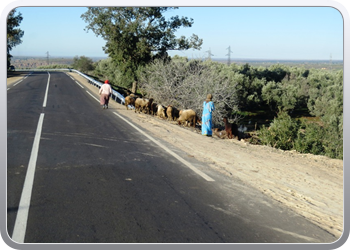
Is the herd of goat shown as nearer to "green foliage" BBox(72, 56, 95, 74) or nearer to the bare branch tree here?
the bare branch tree

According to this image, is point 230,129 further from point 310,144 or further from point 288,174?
point 288,174

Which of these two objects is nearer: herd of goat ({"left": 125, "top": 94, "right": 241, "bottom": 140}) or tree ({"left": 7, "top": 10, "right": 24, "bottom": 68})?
tree ({"left": 7, "top": 10, "right": 24, "bottom": 68})

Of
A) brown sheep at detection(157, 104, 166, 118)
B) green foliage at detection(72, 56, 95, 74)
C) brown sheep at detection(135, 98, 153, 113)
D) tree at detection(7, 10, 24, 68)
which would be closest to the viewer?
tree at detection(7, 10, 24, 68)

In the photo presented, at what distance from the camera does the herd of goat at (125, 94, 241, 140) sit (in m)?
16.0

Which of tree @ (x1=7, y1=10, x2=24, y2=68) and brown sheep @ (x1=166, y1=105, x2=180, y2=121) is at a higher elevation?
tree @ (x1=7, y1=10, x2=24, y2=68)

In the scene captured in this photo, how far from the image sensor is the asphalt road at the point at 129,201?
4.64 metres

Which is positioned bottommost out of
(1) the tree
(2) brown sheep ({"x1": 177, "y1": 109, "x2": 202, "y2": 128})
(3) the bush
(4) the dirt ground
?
(3) the bush

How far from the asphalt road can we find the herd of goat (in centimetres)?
618

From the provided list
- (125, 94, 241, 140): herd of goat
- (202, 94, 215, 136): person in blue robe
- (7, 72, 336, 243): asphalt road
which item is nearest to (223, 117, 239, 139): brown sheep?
(125, 94, 241, 140): herd of goat

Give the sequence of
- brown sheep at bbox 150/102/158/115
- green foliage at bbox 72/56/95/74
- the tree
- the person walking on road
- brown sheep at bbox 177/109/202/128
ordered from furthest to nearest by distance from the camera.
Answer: green foliage at bbox 72/56/95/74
brown sheep at bbox 150/102/158/115
the person walking on road
brown sheep at bbox 177/109/202/128
the tree

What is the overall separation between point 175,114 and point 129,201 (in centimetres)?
1398

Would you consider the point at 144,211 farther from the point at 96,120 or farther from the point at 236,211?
the point at 96,120

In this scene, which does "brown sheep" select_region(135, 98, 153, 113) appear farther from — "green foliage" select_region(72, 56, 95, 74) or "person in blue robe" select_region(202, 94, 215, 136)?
"green foliage" select_region(72, 56, 95, 74)

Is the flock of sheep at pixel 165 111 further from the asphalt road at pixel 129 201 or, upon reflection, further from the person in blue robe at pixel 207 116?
the asphalt road at pixel 129 201
